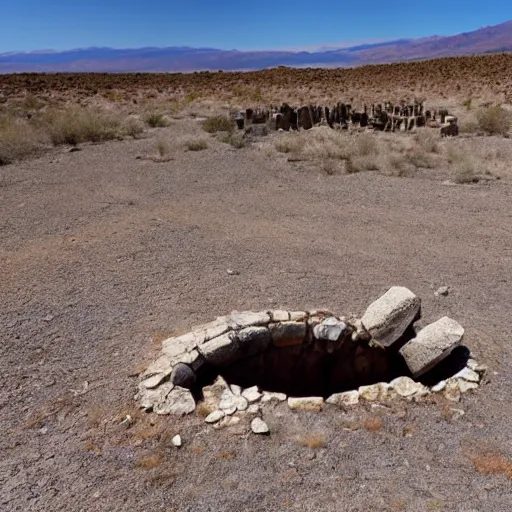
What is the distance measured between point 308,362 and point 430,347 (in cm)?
132

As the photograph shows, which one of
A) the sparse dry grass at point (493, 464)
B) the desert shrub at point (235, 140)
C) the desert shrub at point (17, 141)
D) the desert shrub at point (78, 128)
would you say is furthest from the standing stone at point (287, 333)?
the desert shrub at point (78, 128)

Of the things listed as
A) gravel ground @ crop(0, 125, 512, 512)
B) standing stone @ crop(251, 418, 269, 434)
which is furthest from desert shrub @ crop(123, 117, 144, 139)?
standing stone @ crop(251, 418, 269, 434)

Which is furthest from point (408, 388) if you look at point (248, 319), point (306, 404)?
point (248, 319)

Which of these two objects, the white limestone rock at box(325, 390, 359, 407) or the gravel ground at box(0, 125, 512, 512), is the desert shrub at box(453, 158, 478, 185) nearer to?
the gravel ground at box(0, 125, 512, 512)

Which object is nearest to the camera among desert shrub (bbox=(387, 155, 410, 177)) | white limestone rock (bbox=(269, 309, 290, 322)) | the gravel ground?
the gravel ground

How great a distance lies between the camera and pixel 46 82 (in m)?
37.0

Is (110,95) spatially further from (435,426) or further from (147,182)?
(435,426)

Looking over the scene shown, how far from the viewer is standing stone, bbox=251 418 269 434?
423 cm

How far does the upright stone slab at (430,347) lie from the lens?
5.12 m

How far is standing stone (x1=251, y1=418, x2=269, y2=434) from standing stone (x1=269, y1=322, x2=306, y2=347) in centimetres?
126

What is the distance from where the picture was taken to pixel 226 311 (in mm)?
6242

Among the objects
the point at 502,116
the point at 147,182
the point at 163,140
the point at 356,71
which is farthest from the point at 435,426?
the point at 356,71

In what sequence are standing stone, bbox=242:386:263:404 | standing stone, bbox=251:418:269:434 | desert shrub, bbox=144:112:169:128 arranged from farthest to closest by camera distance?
desert shrub, bbox=144:112:169:128 < standing stone, bbox=242:386:263:404 < standing stone, bbox=251:418:269:434

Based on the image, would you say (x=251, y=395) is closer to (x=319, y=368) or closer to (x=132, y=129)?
(x=319, y=368)
